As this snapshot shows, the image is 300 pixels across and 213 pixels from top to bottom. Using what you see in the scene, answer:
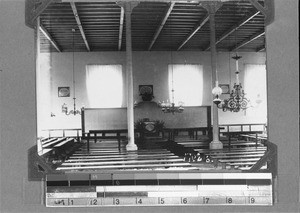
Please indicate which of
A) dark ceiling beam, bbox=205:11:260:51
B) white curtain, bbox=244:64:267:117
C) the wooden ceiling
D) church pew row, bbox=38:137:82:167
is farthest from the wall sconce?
white curtain, bbox=244:64:267:117

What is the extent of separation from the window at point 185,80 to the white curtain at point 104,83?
1.35 meters

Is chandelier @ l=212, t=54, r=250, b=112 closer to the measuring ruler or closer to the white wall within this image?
the white wall

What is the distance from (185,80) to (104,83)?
2222mm

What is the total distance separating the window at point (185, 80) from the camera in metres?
8.65

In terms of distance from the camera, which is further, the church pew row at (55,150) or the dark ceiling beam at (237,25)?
the dark ceiling beam at (237,25)

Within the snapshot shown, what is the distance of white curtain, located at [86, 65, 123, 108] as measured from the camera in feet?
23.6

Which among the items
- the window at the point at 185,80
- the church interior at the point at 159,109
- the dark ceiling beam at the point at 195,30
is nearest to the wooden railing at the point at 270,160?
the church interior at the point at 159,109

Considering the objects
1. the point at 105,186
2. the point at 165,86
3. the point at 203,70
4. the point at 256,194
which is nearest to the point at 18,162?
the point at 105,186

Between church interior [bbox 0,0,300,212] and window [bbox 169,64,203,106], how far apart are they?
4 centimetres

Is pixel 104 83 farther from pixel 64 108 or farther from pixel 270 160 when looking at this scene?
pixel 270 160

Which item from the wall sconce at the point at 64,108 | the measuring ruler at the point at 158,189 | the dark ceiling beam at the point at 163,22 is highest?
the dark ceiling beam at the point at 163,22

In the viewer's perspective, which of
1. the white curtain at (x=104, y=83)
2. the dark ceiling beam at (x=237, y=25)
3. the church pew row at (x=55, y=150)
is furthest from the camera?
the white curtain at (x=104, y=83)

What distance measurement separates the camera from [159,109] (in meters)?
8.10

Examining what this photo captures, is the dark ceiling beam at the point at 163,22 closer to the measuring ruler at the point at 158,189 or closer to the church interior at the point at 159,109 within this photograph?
the church interior at the point at 159,109
